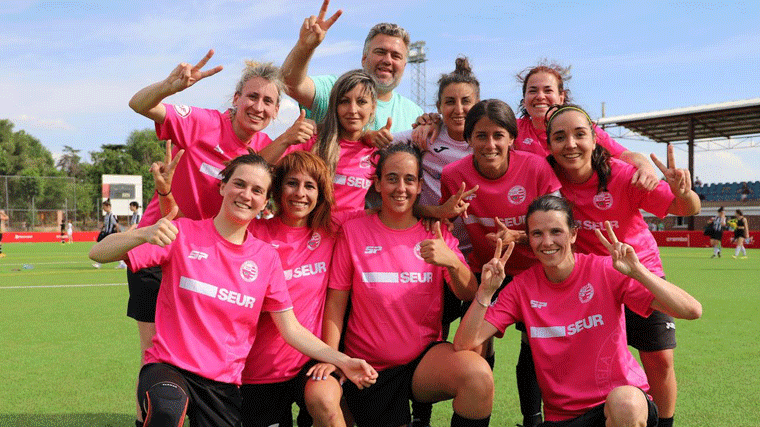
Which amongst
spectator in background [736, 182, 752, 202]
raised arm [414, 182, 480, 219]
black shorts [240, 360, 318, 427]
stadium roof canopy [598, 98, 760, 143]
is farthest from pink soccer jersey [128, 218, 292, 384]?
spectator in background [736, 182, 752, 202]

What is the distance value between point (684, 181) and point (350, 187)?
6.83ft

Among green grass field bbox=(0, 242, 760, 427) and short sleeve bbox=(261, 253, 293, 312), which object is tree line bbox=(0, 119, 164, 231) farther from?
short sleeve bbox=(261, 253, 293, 312)

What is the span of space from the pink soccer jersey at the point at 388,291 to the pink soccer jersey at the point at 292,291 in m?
0.10

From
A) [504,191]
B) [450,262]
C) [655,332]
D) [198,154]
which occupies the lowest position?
[655,332]

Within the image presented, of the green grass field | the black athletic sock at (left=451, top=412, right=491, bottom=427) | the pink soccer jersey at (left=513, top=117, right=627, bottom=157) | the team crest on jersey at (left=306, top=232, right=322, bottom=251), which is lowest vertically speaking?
the green grass field

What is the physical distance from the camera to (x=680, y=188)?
3666 mm

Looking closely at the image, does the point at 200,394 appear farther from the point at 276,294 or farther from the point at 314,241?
the point at 314,241

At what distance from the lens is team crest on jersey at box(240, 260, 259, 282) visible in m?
3.45

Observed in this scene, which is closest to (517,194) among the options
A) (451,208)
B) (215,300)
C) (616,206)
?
(451,208)

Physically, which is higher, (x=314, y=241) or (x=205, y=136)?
(x=205, y=136)

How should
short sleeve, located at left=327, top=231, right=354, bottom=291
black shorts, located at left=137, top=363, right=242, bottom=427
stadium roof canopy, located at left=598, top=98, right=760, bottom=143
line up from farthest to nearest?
stadium roof canopy, located at left=598, top=98, right=760, bottom=143 < short sleeve, located at left=327, top=231, right=354, bottom=291 < black shorts, located at left=137, top=363, right=242, bottom=427

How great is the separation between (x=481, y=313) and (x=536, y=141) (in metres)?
1.53

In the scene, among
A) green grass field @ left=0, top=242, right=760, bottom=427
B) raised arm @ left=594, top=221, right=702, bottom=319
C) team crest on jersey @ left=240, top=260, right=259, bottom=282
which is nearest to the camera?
raised arm @ left=594, top=221, right=702, bottom=319

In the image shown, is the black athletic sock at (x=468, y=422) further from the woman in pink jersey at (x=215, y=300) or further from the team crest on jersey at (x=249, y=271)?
the team crest on jersey at (x=249, y=271)
